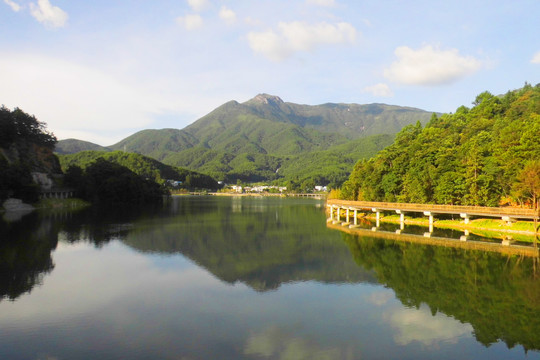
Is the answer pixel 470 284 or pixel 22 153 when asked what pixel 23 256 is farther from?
pixel 22 153

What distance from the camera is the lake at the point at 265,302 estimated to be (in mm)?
14516

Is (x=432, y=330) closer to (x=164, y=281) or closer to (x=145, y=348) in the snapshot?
(x=145, y=348)

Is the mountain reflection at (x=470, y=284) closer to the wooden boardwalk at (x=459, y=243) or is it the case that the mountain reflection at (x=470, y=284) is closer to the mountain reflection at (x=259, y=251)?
the wooden boardwalk at (x=459, y=243)

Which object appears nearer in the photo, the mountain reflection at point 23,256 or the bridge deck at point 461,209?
the mountain reflection at point 23,256

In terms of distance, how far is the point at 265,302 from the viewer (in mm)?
20219

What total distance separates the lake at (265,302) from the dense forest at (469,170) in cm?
1513

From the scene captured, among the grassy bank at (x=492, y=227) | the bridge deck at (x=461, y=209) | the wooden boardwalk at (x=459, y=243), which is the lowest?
the wooden boardwalk at (x=459, y=243)

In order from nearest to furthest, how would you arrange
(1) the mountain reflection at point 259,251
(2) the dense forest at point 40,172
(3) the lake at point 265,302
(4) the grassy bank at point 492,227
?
(3) the lake at point 265,302 → (1) the mountain reflection at point 259,251 → (4) the grassy bank at point 492,227 → (2) the dense forest at point 40,172

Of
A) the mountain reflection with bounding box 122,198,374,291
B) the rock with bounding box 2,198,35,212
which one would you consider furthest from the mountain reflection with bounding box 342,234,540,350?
the rock with bounding box 2,198,35,212

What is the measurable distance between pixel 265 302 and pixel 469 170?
36726mm

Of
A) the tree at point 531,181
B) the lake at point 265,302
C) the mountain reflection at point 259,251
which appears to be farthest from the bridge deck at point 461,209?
the lake at point 265,302

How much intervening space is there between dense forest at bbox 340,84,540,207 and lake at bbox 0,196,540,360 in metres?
15.1

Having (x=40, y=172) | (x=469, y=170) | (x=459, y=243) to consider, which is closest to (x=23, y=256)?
(x=459, y=243)

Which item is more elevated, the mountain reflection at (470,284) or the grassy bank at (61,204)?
the grassy bank at (61,204)
